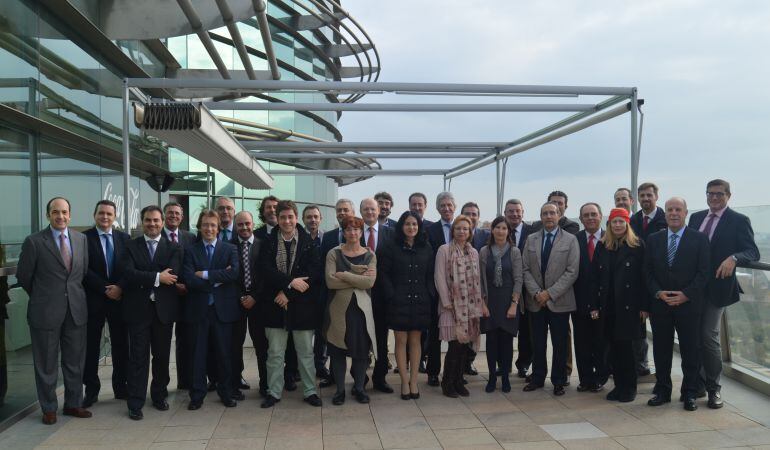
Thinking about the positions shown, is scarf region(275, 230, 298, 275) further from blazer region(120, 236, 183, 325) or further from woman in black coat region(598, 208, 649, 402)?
woman in black coat region(598, 208, 649, 402)

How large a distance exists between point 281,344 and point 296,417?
2.07ft

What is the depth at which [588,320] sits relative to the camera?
16.0 feet

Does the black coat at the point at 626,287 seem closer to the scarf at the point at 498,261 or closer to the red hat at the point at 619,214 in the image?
the red hat at the point at 619,214

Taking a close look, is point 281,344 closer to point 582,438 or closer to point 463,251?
point 463,251

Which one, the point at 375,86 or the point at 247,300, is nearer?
the point at 247,300

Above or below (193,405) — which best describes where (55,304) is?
above

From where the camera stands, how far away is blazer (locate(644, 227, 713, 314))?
4.28 m

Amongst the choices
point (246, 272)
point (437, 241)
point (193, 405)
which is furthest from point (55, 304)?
point (437, 241)

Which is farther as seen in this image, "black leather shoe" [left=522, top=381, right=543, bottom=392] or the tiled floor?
"black leather shoe" [left=522, top=381, right=543, bottom=392]

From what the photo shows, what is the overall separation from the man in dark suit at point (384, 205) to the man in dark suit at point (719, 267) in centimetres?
302

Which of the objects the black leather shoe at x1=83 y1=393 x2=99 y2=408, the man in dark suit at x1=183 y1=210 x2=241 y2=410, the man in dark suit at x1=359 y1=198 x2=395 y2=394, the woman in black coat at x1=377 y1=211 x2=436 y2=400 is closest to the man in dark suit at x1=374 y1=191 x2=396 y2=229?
the man in dark suit at x1=359 y1=198 x2=395 y2=394

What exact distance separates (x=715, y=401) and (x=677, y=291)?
0.96 m

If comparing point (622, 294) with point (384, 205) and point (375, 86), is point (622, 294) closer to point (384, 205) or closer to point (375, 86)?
point (384, 205)

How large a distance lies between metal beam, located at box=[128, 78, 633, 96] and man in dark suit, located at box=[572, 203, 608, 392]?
1278 mm
